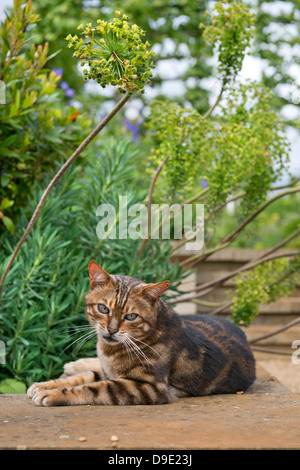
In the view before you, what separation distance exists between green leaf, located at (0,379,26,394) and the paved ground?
0.37m

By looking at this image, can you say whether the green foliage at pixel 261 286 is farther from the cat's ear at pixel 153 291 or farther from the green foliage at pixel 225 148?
the cat's ear at pixel 153 291

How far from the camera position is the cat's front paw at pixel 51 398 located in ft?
9.05

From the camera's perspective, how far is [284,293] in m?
4.77

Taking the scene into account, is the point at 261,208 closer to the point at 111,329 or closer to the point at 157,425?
the point at 111,329

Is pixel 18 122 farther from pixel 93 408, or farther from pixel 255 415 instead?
pixel 255 415

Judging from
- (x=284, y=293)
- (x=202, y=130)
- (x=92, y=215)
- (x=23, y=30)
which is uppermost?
(x=23, y=30)

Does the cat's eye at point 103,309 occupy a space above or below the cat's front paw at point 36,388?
above

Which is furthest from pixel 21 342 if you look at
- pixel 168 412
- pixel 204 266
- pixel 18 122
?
pixel 204 266

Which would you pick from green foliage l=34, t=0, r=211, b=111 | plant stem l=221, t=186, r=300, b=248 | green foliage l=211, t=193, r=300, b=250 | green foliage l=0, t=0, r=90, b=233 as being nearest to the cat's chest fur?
green foliage l=0, t=0, r=90, b=233

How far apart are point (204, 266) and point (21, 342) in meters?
3.28

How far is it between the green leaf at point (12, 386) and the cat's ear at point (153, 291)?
1.05m

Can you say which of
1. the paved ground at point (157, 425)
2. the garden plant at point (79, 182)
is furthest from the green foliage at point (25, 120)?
the paved ground at point (157, 425)

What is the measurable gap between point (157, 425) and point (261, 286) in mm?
2088

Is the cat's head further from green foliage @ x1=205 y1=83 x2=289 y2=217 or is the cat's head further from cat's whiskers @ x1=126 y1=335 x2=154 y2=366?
green foliage @ x1=205 y1=83 x2=289 y2=217
